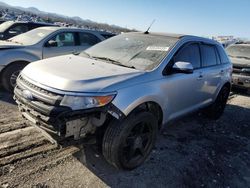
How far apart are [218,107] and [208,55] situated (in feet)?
4.88

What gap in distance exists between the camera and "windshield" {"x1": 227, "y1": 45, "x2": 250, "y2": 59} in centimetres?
1064

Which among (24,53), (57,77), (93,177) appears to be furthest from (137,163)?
(24,53)

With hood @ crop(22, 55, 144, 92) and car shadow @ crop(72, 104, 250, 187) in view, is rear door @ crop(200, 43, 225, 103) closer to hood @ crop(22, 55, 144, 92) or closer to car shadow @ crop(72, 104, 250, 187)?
car shadow @ crop(72, 104, 250, 187)

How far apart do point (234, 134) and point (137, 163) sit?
282cm

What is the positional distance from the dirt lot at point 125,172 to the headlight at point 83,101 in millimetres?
841

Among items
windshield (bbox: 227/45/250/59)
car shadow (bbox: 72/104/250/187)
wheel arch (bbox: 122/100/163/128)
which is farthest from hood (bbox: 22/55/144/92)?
windshield (bbox: 227/45/250/59)

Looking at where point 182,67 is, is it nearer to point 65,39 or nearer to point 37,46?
point 37,46

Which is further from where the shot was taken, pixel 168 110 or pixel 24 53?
pixel 24 53

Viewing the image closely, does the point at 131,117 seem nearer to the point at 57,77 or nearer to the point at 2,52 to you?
the point at 57,77

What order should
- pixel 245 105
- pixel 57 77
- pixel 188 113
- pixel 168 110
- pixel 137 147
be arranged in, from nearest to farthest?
pixel 57 77, pixel 137 147, pixel 168 110, pixel 188 113, pixel 245 105

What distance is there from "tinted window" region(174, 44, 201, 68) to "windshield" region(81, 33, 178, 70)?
211 millimetres

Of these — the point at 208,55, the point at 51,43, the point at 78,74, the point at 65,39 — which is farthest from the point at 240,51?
the point at 78,74

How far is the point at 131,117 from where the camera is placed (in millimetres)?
3582

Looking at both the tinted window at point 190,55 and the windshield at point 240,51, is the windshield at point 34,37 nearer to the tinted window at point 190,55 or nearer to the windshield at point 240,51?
the tinted window at point 190,55
